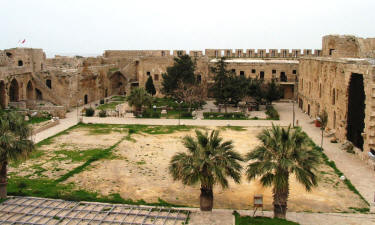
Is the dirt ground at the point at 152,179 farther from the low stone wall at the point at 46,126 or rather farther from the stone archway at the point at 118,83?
the stone archway at the point at 118,83

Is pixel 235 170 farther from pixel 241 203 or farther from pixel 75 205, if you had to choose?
pixel 75 205

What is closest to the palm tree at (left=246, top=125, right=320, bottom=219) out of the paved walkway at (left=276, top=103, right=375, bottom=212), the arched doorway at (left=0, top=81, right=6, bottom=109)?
the paved walkway at (left=276, top=103, right=375, bottom=212)

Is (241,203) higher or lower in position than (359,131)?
lower

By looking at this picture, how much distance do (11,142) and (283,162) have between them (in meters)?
10.4

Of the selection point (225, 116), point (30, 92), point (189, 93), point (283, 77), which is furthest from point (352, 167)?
point (30, 92)

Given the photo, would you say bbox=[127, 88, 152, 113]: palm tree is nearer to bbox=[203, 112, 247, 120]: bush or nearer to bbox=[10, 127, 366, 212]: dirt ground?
bbox=[203, 112, 247, 120]: bush

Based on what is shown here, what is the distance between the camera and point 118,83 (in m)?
52.9

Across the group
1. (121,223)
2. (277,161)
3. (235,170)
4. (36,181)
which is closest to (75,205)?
(121,223)

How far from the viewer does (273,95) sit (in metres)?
38.6

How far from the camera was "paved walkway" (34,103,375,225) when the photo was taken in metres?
13.9

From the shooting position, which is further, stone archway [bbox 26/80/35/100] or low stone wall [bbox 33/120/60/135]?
stone archway [bbox 26/80/35/100]

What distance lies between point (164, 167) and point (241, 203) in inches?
236

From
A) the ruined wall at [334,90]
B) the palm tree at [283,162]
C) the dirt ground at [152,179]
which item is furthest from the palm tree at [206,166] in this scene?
the ruined wall at [334,90]

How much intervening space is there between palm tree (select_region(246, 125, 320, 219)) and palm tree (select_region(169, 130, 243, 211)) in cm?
88
